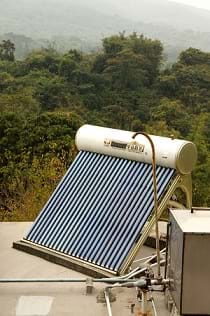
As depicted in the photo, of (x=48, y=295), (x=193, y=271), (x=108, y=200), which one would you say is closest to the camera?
(x=193, y=271)

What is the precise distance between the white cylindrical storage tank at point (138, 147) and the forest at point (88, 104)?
7.13m

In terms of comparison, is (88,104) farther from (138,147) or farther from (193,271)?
(193,271)

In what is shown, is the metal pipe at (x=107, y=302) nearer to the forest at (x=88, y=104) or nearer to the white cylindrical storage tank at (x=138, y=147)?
the white cylindrical storage tank at (x=138, y=147)

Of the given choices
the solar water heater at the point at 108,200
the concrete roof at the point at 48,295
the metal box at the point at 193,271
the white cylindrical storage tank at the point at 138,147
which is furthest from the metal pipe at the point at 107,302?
the white cylindrical storage tank at the point at 138,147

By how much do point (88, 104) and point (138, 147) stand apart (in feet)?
98.1

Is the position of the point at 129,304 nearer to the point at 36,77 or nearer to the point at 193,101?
the point at 193,101

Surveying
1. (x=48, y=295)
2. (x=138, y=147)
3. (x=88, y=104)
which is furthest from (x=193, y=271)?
(x=88, y=104)

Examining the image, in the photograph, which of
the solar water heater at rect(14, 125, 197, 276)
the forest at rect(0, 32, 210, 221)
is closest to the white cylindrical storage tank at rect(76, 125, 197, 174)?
the solar water heater at rect(14, 125, 197, 276)

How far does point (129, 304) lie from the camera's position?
6.75 meters

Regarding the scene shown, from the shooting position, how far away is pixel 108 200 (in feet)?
25.8

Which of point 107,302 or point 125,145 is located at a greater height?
point 125,145

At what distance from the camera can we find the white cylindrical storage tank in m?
7.54

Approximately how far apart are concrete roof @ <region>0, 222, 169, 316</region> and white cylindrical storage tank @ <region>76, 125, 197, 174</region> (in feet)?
5.28

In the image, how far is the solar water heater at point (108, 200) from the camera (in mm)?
7371
